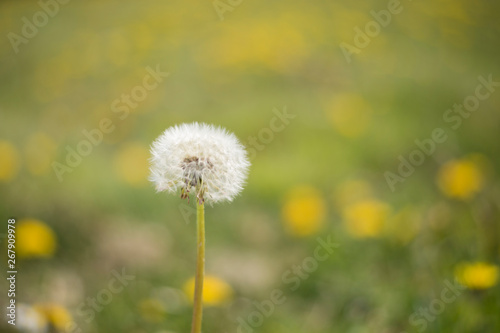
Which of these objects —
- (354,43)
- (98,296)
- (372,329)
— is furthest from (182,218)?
(354,43)

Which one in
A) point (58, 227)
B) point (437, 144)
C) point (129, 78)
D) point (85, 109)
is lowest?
point (58, 227)

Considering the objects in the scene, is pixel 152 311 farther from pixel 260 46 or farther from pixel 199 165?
pixel 260 46

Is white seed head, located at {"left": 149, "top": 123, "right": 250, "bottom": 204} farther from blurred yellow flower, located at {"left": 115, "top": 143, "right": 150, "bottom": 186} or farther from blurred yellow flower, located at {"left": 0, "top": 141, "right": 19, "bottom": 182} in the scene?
blurred yellow flower, located at {"left": 115, "top": 143, "right": 150, "bottom": 186}

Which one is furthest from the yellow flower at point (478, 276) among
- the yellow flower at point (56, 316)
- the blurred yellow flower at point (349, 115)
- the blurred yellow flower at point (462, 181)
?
the blurred yellow flower at point (349, 115)

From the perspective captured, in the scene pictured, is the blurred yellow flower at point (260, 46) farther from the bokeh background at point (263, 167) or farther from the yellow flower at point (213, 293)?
the yellow flower at point (213, 293)

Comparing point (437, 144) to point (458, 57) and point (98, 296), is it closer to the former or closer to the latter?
point (458, 57)

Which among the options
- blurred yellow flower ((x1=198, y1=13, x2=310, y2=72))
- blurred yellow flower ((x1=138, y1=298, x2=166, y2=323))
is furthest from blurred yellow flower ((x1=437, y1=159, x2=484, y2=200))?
blurred yellow flower ((x1=198, y1=13, x2=310, y2=72))
